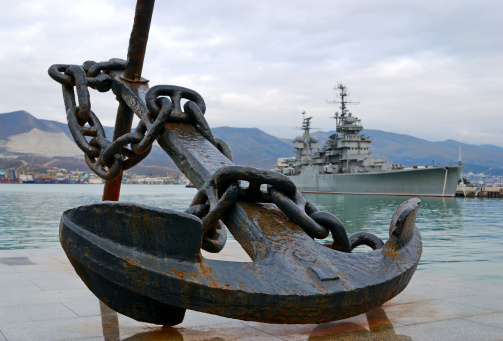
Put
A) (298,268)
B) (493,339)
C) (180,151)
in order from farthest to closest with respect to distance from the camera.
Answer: (180,151), (493,339), (298,268)

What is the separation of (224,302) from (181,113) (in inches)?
64.9

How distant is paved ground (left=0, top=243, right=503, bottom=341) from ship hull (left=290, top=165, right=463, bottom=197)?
39316 mm

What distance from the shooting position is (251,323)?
2.90m

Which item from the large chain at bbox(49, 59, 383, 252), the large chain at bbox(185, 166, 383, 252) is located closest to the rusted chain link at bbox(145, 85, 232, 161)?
the large chain at bbox(49, 59, 383, 252)

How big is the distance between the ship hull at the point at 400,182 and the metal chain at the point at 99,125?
39.1m

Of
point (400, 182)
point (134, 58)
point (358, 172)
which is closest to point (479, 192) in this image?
point (400, 182)

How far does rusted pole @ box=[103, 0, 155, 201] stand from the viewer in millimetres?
3855

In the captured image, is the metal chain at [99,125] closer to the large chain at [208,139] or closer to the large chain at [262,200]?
the large chain at [208,139]

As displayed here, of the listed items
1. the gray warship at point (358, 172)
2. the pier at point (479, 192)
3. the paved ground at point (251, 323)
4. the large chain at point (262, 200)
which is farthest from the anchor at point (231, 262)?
the pier at point (479, 192)

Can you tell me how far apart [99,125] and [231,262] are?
6.54 ft

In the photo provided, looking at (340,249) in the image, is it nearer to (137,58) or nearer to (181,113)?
(181,113)

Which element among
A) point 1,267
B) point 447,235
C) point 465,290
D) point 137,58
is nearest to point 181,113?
point 137,58

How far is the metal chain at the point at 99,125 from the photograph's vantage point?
334 cm

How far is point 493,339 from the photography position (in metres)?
2.54
